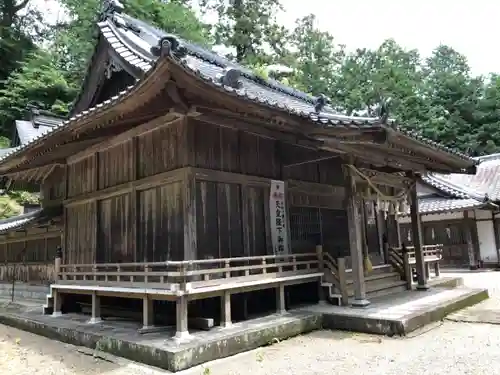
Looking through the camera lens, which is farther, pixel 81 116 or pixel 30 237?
pixel 30 237

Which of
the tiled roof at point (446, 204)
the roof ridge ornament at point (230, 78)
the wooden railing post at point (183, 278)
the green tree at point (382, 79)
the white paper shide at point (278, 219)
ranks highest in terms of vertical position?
the green tree at point (382, 79)

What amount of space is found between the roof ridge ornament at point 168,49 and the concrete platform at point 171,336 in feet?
13.1

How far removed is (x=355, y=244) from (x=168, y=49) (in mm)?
5419

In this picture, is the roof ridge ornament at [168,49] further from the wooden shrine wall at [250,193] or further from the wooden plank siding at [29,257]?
the wooden plank siding at [29,257]

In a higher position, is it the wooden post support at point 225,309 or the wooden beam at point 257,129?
the wooden beam at point 257,129

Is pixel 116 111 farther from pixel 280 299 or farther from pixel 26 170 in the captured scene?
pixel 26 170

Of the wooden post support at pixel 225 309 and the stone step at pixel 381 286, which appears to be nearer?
the wooden post support at pixel 225 309

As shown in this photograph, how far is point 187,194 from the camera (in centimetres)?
735

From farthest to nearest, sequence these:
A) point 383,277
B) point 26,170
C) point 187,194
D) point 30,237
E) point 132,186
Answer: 1. point 30,237
2. point 26,170
3. point 383,277
4. point 132,186
5. point 187,194

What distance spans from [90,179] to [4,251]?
9.27 metres

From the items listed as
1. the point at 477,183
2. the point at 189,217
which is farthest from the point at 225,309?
the point at 477,183

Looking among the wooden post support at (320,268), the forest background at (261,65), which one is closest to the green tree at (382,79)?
the forest background at (261,65)

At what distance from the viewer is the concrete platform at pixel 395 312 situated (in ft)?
23.0

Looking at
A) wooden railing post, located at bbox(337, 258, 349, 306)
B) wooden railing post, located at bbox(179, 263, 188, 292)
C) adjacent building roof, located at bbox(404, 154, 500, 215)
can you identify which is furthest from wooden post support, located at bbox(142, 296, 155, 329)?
adjacent building roof, located at bbox(404, 154, 500, 215)
